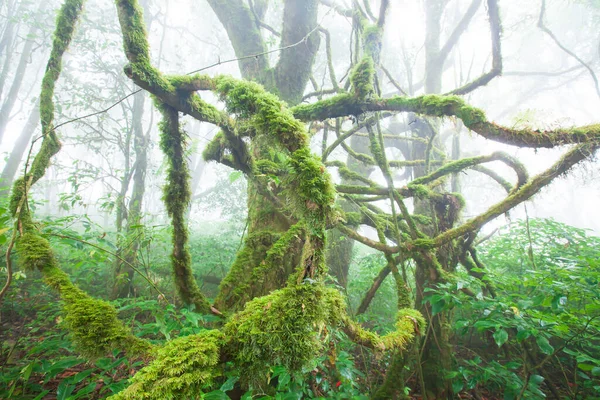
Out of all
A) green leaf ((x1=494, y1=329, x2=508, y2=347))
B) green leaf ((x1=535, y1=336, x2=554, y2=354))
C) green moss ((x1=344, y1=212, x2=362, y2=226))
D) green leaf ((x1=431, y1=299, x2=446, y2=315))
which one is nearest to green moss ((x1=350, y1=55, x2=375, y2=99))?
green moss ((x1=344, y1=212, x2=362, y2=226))

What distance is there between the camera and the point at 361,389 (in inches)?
130

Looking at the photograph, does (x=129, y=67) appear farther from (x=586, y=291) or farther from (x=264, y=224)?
(x=586, y=291)

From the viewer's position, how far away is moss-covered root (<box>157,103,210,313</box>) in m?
2.38

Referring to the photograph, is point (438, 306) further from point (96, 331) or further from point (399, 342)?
point (96, 331)

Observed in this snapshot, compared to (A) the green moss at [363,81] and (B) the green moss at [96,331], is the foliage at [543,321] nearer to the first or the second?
(A) the green moss at [363,81]

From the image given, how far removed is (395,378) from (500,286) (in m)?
2.12

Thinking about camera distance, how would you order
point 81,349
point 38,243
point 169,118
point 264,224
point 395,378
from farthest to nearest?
1. point 264,224
2. point 395,378
3. point 169,118
4. point 38,243
5. point 81,349

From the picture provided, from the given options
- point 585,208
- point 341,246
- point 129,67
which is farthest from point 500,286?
point 585,208

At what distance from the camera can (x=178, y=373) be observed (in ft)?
3.30

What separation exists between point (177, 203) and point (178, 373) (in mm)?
1732

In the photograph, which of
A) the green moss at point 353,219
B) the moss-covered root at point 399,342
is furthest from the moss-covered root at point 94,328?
the green moss at point 353,219

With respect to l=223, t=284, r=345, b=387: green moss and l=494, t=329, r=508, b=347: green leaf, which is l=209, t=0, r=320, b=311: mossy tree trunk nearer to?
l=223, t=284, r=345, b=387: green moss

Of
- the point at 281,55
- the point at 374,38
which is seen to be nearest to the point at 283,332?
the point at 374,38

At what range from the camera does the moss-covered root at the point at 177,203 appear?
2383 mm
